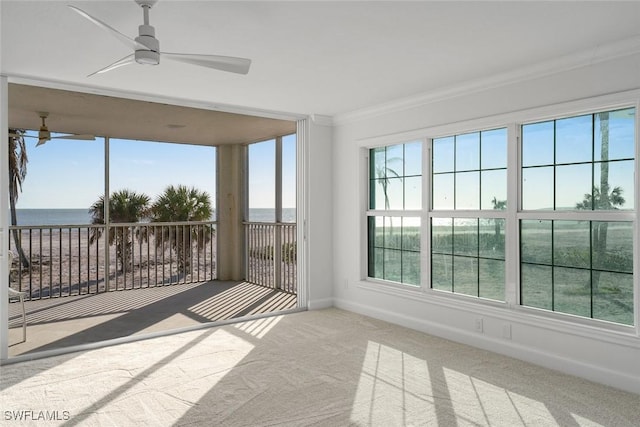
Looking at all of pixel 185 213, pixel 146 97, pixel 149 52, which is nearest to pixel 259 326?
pixel 146 97

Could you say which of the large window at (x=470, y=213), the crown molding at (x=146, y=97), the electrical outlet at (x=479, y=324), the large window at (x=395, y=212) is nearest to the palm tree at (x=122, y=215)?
the crown molding at (x=146, y=97)

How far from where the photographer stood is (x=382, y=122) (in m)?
4.90

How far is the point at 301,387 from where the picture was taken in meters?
3.03

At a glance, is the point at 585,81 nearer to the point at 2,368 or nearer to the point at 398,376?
the point at 398,376

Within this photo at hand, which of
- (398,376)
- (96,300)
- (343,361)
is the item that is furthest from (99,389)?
(96,300)

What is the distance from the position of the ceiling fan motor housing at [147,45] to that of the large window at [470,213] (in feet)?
9.45

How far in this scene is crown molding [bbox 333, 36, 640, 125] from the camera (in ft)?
9.81

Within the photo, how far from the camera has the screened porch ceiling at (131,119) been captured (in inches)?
181

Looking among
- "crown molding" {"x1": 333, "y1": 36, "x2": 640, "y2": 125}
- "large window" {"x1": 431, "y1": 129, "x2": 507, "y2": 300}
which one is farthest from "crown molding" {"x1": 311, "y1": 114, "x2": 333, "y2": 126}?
"large window" {"x1": 431, "y1": 129, "x2": 507, "y2": 300}

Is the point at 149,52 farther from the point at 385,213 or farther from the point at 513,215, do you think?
the point at 385,213

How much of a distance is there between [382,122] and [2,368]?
4148mm

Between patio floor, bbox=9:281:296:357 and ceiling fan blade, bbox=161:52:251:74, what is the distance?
2.97 m

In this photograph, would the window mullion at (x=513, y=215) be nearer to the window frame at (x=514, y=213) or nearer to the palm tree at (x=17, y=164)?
the window frame at (x=514, y=213)

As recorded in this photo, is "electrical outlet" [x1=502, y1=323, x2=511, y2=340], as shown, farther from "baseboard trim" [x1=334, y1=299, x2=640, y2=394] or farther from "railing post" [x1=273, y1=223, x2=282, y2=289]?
"railing post" [x1=273, y1=223, x2=282, y2=289]
